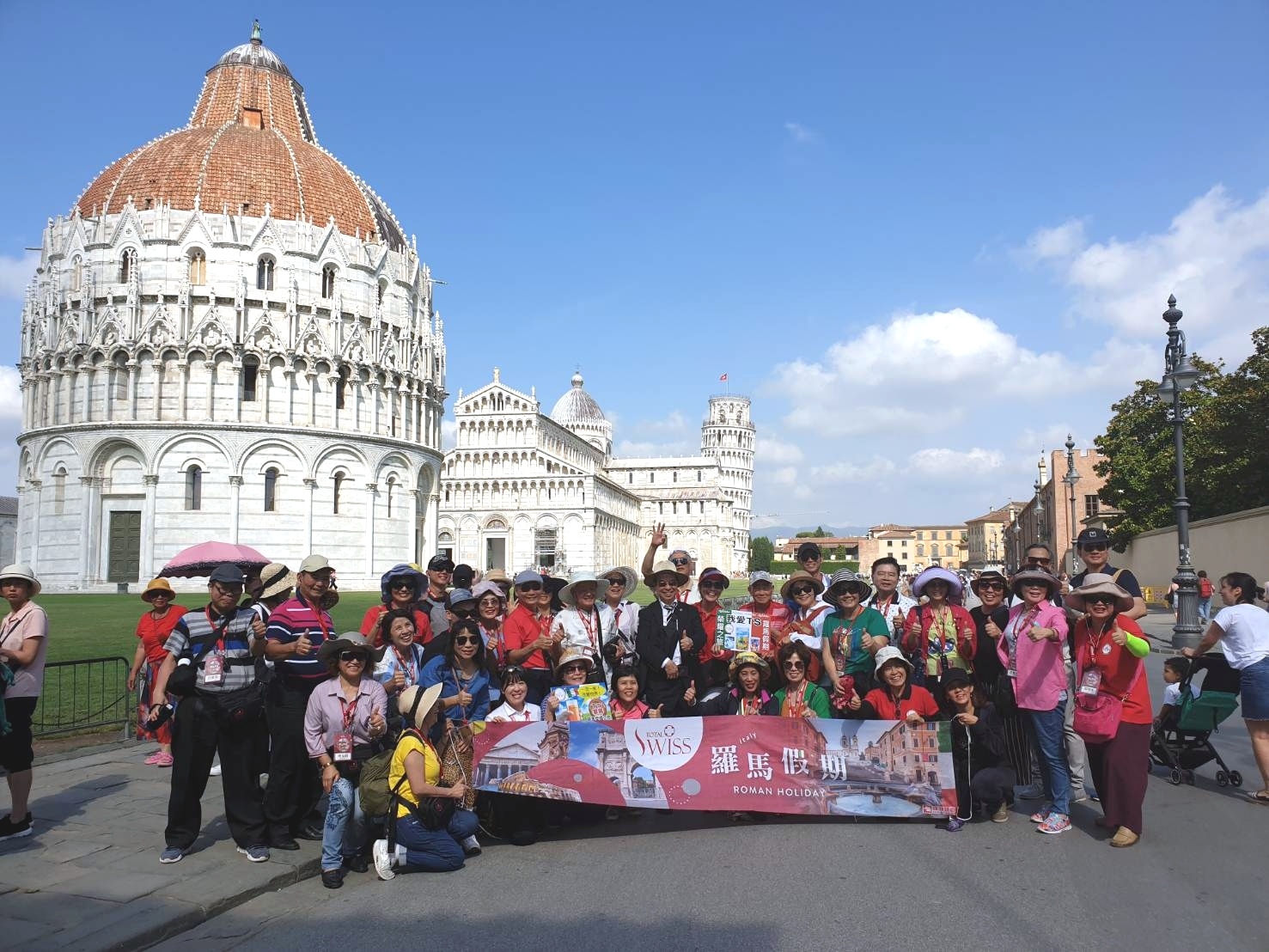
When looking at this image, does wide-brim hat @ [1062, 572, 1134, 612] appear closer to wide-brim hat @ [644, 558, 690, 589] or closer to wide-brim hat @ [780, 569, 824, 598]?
wide-brim hat @ [780, 569, 824, 598]

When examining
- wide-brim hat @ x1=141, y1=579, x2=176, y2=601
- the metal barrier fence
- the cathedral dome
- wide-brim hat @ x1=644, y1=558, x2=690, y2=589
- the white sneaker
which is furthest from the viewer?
the cathedral dome

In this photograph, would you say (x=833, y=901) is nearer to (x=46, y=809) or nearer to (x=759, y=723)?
(x=759, y=723)

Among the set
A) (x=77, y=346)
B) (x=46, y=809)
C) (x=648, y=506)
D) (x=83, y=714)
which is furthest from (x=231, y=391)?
(x=648, y=506)

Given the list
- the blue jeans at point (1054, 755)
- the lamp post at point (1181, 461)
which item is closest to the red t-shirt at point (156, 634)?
the blue jeans at point (1054, 755)

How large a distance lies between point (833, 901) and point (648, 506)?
122 m

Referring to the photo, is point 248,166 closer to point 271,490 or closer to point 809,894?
point 271,490

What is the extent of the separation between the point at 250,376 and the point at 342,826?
46.0m

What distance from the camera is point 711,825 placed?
7551 millimetres

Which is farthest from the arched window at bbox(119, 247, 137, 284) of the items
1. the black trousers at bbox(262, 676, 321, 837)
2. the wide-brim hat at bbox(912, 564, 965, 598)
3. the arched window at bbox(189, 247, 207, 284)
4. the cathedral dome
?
the cathedral dome

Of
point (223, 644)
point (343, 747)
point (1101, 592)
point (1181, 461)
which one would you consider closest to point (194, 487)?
point (1181, 461)

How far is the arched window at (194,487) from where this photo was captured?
46875 millimetres

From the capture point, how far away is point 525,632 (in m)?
8.64

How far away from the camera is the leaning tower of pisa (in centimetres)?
14988

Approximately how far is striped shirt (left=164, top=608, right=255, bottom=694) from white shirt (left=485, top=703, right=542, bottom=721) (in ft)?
6.08
